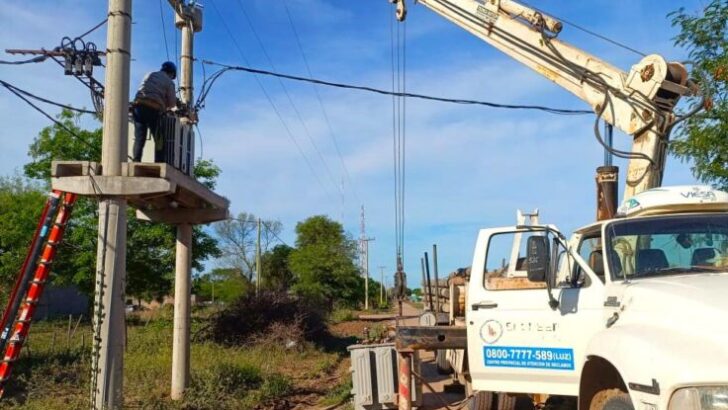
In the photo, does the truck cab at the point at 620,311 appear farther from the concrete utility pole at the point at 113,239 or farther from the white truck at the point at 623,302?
the concrete utility pole at the point at 113,239

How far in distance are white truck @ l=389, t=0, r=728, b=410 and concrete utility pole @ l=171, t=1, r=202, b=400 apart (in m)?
5.68

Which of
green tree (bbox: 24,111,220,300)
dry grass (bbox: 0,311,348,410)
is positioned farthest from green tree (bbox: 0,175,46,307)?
dry grass (bbox: 0,311,348,410)

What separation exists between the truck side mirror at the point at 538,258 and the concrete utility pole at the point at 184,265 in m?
7.88

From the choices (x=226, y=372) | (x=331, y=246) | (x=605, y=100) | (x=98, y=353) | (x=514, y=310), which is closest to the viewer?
(x=514, y=310)

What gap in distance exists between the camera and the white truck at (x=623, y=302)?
4301 millimetres

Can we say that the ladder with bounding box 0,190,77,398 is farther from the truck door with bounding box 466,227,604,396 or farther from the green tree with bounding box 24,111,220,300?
the green tree with bounding box 24,111,220,300

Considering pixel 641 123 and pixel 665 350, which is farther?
pixel 641 123

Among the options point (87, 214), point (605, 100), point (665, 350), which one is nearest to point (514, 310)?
point (665, 350)

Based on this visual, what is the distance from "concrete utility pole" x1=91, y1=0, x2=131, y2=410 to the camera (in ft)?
30.0

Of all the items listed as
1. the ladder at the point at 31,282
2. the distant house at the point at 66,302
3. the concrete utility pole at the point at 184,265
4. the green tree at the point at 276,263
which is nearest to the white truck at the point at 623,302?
the ladder at the point at 31,282

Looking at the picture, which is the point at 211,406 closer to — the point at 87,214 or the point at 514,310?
the point at 514,310

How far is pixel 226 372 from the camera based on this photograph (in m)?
13.3

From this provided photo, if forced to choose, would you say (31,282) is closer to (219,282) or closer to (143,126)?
(143,126)

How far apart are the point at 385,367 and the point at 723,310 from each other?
627cm
